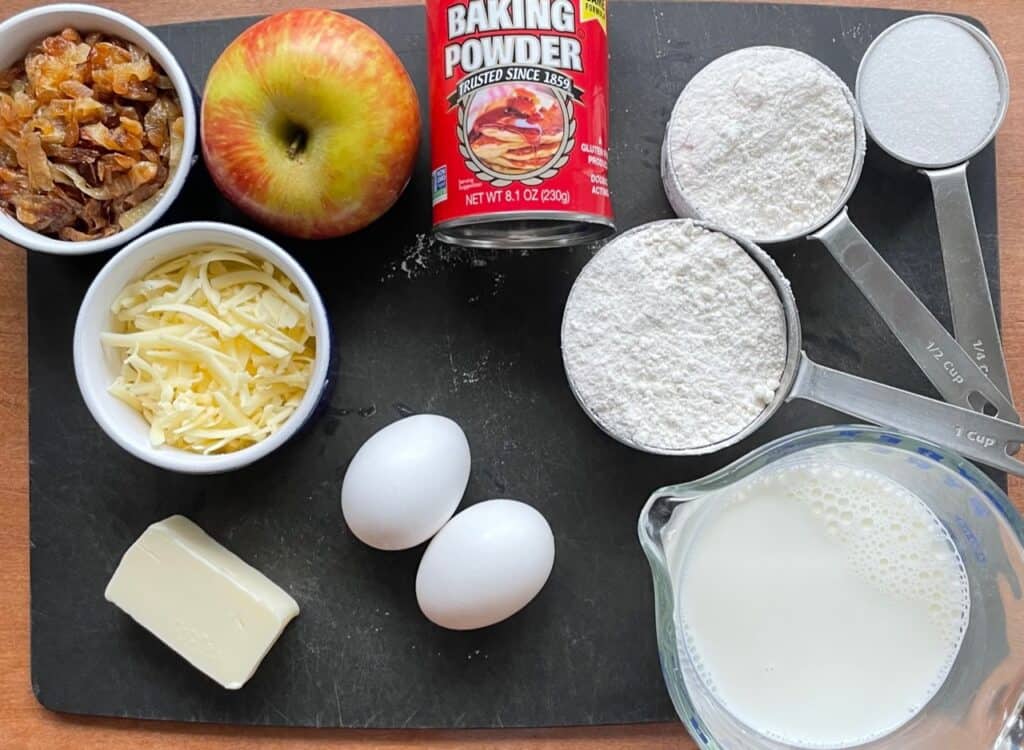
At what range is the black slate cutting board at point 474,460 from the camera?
97 cm

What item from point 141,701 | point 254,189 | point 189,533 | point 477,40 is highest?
point 477,40

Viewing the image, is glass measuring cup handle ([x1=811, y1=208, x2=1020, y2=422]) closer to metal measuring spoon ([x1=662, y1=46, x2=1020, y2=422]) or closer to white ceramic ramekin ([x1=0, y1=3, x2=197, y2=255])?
metal measuring spoon ([x1=662, y1=46, x2=1020, y2=422])

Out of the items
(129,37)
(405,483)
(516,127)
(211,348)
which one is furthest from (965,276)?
(129,37)

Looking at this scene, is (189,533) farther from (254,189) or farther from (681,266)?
(681,266)

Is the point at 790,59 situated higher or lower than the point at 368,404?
higher

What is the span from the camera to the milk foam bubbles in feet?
2.80

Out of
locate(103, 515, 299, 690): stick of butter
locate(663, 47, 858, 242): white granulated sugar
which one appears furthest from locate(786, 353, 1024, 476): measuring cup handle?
locate(103, 515, 299, 690): stick of butter

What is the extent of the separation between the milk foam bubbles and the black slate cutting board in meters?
0.12

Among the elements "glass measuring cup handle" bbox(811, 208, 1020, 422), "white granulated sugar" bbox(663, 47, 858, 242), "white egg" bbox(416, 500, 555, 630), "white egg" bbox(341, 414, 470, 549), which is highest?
"white granulated sugar" bbox(663, 47, 858, 242)

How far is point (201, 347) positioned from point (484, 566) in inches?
13.1

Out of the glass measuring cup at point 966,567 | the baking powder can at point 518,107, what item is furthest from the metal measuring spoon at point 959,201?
the baking powder can at point 518,107

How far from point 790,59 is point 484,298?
39 cm

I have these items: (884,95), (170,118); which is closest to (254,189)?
(170,118)

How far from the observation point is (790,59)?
0.93 m
